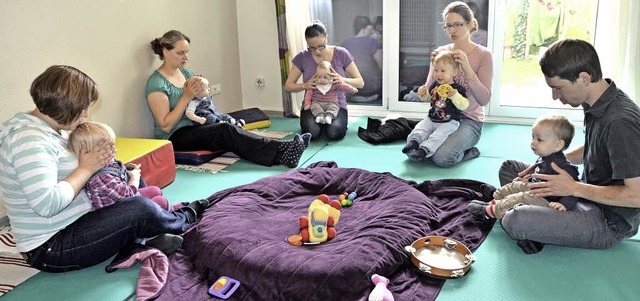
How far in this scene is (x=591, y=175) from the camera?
2.19 meters

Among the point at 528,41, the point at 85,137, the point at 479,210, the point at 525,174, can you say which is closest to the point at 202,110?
the point at 85,137

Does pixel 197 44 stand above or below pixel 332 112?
above

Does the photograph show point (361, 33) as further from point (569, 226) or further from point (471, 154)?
point (569, 226)

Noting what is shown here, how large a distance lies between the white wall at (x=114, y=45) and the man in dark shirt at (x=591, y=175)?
2.51 m

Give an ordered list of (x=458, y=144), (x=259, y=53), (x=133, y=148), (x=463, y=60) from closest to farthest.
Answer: (x=133, y=148), (x=463, y=60), (x=458, y=144), (x=259, y=53)

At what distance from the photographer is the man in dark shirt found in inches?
79.3

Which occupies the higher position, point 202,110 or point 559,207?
point 202,110

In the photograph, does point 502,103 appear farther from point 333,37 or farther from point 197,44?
point 197,44

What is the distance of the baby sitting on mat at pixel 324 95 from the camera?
13.1 feet

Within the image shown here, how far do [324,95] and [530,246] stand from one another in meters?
2.25

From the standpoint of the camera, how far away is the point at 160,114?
3.59m

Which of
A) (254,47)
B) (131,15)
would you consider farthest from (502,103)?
(131,15)

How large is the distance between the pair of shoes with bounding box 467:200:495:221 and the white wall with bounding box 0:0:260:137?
2.22 m

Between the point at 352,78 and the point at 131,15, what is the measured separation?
5.32ft
